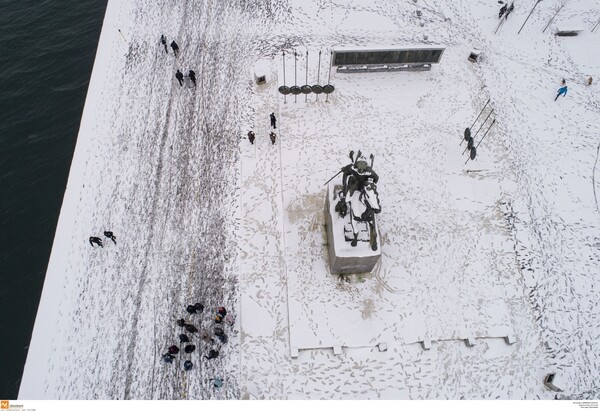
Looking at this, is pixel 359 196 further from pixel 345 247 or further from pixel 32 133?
pixel 32 133

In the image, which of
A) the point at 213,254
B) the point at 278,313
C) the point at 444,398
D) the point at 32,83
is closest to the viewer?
the point at 444,398

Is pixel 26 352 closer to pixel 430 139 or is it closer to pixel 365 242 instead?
pixel 365 242

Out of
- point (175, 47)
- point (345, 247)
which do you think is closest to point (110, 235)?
point (345, 247)

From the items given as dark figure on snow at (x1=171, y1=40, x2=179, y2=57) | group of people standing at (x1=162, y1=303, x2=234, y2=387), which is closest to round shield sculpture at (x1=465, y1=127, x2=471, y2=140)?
group of people standing at (x1=162, y1=303, x2=234, y2=387)

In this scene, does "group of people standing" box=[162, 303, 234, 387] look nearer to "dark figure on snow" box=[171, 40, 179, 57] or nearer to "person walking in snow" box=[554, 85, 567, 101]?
"dark figure on snow" box=[171, 40, 179, 57]

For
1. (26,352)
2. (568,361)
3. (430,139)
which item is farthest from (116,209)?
(568,361)
